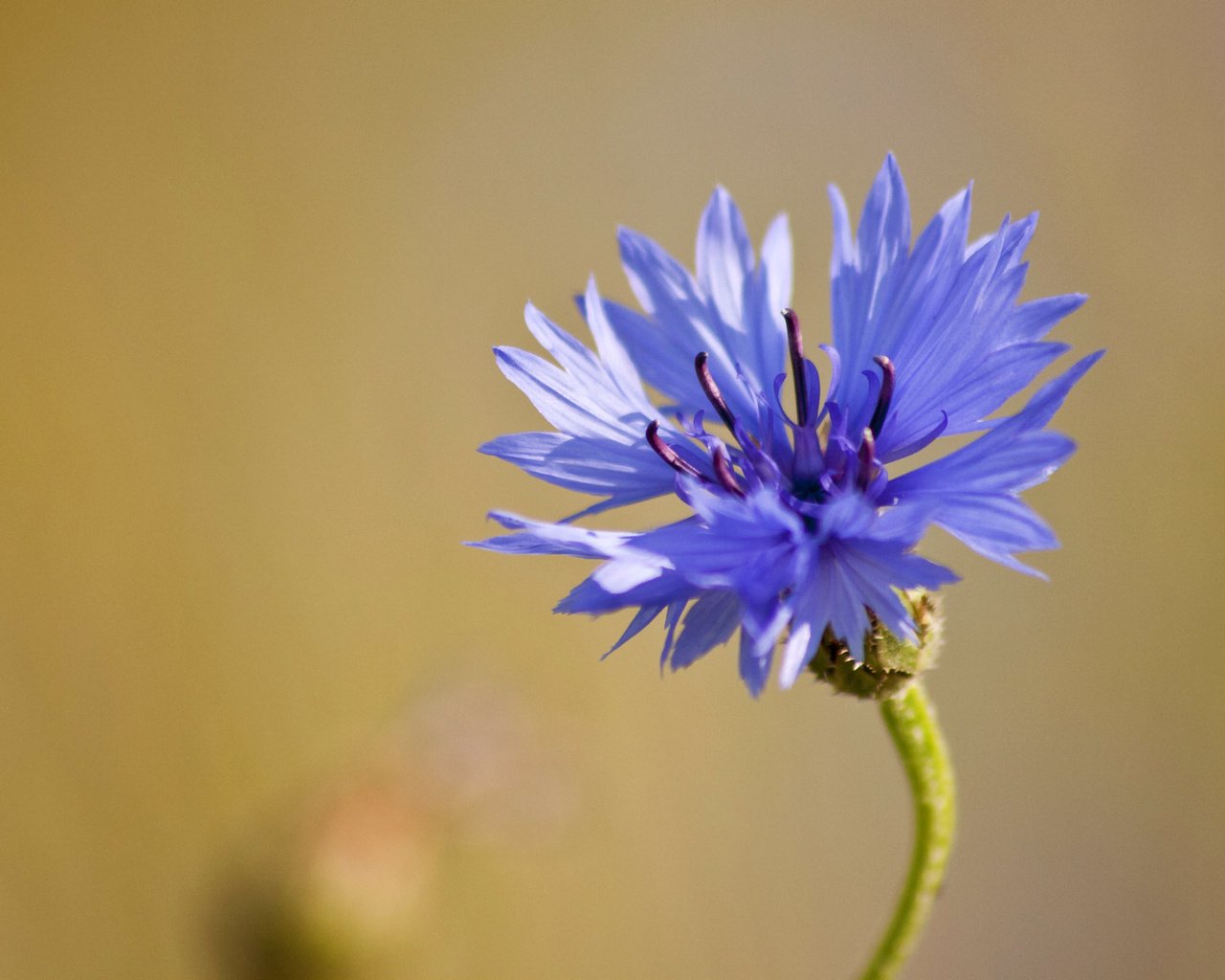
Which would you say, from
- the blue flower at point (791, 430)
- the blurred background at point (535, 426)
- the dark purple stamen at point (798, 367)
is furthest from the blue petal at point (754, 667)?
the blurred background at point (535, 426)

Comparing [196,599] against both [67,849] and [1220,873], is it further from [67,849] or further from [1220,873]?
[1220,873]

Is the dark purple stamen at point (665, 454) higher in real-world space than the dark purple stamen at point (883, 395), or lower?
lower

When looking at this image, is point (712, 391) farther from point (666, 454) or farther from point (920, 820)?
point (920, 820)

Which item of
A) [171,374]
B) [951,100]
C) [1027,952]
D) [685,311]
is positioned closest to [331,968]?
[685,311]

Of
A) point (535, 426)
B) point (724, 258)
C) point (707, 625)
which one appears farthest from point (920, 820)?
point (535, 426)

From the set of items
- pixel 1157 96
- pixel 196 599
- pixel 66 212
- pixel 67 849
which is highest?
pixel 1157 96

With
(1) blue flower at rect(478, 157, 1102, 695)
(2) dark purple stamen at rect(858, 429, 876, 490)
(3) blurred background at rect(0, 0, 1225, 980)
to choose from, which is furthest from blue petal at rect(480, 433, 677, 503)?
(3) blurred background at rect(0, 0, 1225, 980)

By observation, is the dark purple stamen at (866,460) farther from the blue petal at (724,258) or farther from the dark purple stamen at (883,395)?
the blue petal at (724,258)
